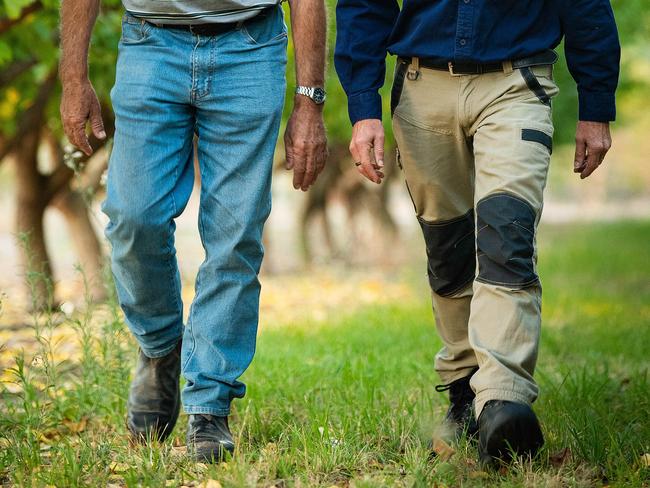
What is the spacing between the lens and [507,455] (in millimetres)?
2977

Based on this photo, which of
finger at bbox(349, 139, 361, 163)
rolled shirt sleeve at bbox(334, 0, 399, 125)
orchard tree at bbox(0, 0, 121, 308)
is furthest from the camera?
orchard tree at bbox(0, 0, 121, 308)

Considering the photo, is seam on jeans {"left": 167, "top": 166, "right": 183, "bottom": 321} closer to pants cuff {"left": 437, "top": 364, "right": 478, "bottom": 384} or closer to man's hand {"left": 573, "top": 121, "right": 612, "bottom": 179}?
pants cuff {"left": 437, "top": 364, "right": 478, "bottom": 384}

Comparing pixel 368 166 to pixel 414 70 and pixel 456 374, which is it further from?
pixel 456 374

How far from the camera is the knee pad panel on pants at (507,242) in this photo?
311 centimetres

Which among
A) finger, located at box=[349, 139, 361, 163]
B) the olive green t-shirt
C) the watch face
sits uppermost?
the olive green t-shirt

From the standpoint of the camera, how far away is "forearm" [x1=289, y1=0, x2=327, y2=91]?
3400 mm

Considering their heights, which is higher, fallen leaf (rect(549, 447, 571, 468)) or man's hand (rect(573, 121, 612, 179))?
man's hand (rect(573, 121, 612, 179))

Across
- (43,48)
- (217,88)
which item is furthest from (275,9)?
(43,48)

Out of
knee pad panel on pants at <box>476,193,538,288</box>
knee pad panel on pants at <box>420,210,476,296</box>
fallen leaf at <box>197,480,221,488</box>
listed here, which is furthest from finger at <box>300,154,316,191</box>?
fallen leaf at <box>197,480,221,488</box>

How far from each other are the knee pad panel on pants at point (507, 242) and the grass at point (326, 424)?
0.59 meters

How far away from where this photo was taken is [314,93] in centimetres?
343

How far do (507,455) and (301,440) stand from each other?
74 centimetres

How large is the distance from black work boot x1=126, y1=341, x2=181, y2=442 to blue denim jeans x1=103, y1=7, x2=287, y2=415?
0.28 m

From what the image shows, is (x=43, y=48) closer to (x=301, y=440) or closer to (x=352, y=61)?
(x=352, y=61)
